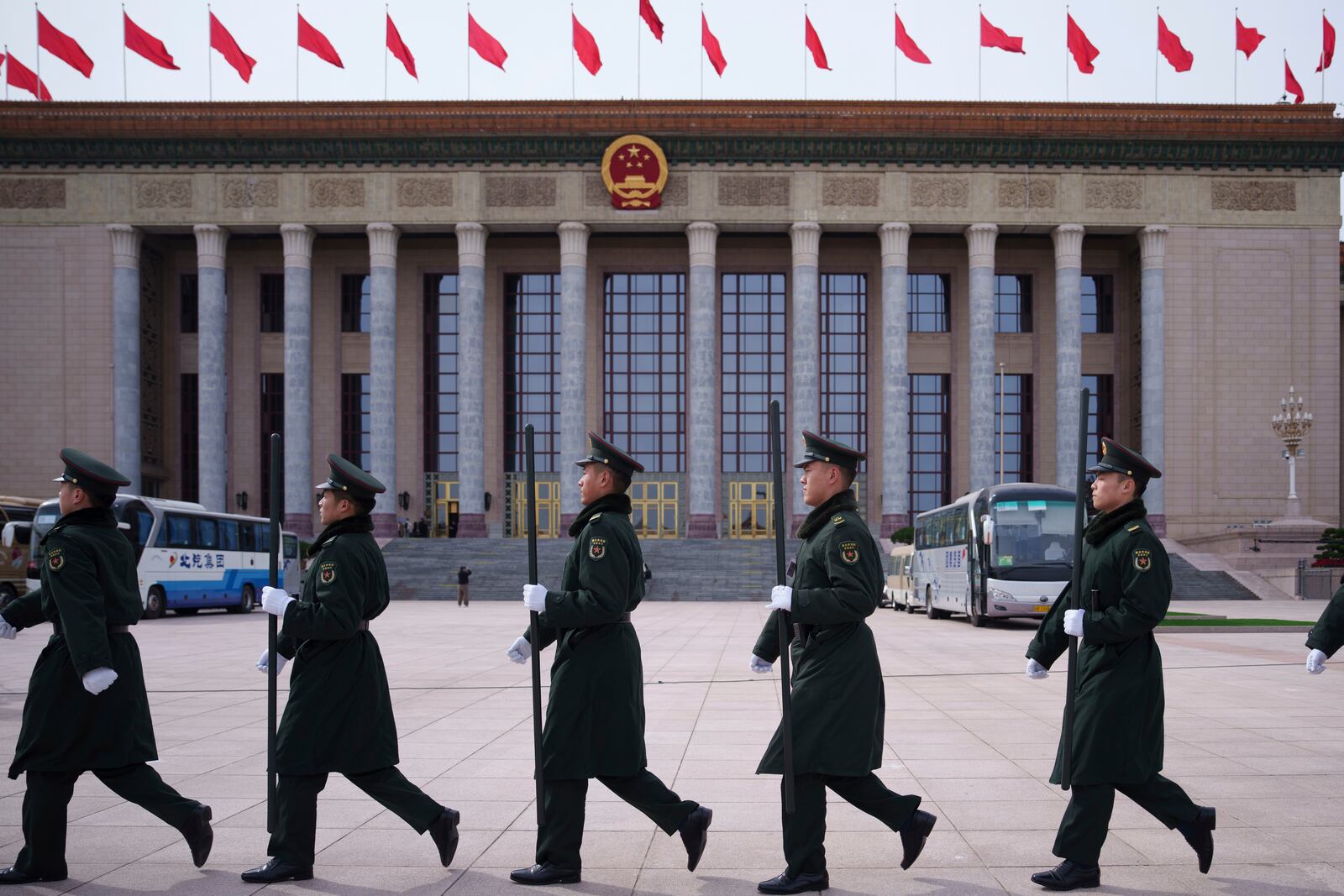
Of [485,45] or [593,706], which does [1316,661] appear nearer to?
[593,706]

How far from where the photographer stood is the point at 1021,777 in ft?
29.5

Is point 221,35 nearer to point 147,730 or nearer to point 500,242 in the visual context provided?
point 500,242

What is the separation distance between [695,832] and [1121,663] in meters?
2.23

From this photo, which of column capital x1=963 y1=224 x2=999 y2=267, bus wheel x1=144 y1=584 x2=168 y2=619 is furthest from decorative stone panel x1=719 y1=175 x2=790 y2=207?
bus wheel x1=144 y1=584 x2=168 y2=619

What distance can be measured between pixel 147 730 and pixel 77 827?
164 centimetres

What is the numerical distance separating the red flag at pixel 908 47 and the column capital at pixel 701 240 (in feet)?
32.0

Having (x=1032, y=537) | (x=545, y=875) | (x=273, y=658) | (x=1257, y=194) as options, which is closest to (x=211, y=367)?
(x=1032, y=537)

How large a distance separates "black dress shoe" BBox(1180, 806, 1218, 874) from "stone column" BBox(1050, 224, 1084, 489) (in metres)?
46.3

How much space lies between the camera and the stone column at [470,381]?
50.9 m

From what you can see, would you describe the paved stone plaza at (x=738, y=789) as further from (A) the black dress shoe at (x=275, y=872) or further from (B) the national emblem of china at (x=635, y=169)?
(B) the national emblem of china at (x=635, y=169)

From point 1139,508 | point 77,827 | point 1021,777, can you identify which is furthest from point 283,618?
point 1021,777

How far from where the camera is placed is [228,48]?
48.0 m

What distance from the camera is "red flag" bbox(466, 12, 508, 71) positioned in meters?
47.7

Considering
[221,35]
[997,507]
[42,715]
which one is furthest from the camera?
[221,35]
